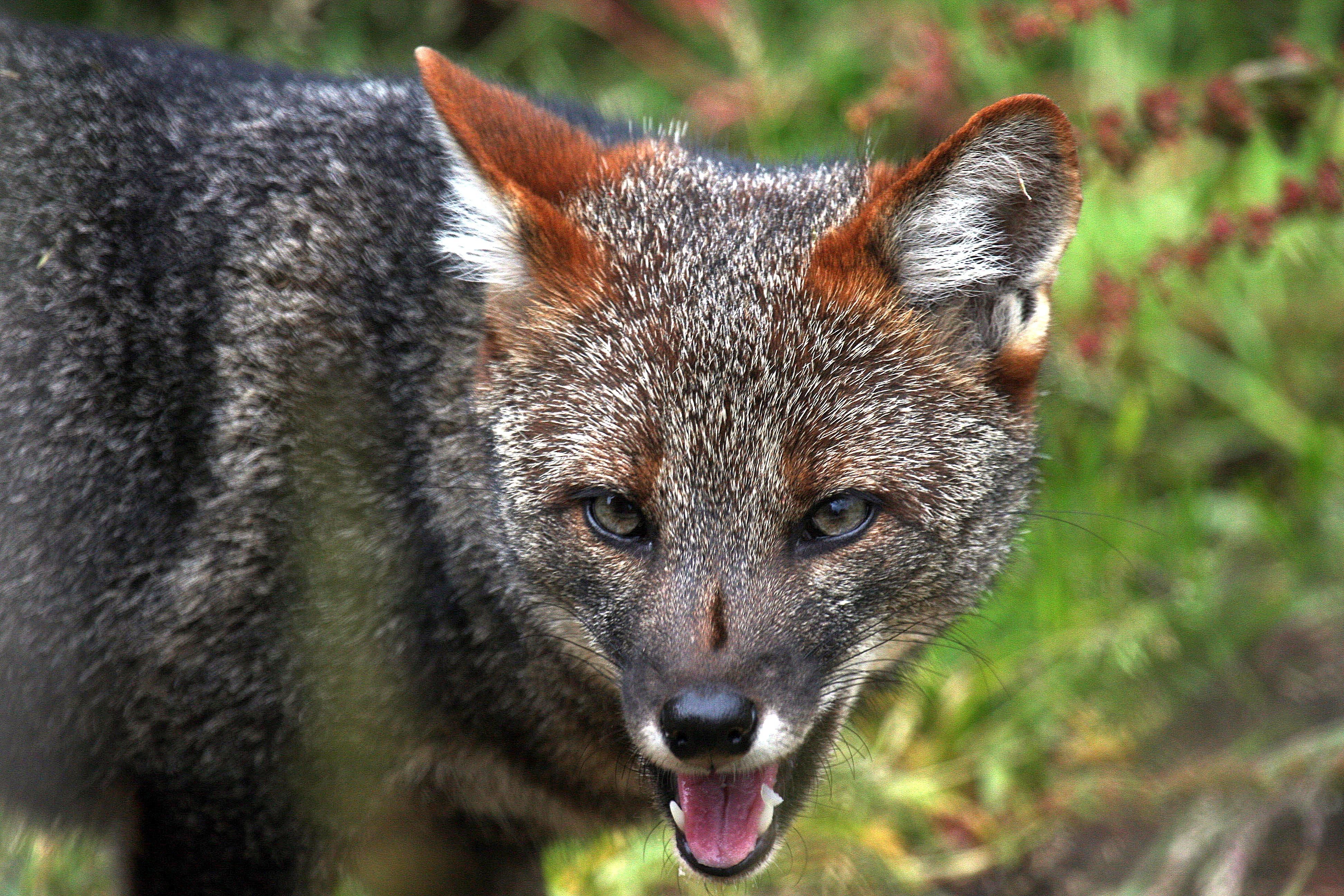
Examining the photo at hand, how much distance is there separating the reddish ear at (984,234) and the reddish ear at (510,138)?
2.14 feet

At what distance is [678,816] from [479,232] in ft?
4.74

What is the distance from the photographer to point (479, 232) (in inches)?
133

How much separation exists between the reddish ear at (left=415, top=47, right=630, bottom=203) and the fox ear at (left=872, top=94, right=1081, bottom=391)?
74 cm

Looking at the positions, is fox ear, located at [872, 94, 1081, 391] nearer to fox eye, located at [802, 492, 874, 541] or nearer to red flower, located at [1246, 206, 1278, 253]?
fox eye, located at [802, 492, 874, 541]

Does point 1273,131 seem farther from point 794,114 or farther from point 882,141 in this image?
point 794,114

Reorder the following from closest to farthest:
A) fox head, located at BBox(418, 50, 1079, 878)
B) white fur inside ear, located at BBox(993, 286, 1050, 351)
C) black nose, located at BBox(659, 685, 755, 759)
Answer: black nose, located at BBox(659, 685, 755, 759), fox head, located at BBox(418, 50, 1079, 878), white fur inside ear, located at BBox(993, 286, 1050, 351)

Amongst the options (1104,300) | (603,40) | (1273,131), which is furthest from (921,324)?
(603,40)

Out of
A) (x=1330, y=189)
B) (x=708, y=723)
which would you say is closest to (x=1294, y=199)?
(x=1330, y=189)

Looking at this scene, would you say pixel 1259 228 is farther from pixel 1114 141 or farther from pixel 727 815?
pixel 727 815

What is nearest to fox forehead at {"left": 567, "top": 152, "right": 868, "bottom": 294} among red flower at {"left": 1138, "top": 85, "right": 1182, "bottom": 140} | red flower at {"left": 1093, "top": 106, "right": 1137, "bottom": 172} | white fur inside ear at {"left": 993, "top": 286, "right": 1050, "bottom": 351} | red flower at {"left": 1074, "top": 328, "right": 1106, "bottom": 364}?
white fur inside ear at {"left": 993, "top": 286, "right": 1050, "bottom": 351}

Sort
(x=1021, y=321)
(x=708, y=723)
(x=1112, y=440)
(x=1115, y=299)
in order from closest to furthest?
(x=708, y=723), (x=1021, y=321), (x=1115, y=299), (x=1112, y=440)

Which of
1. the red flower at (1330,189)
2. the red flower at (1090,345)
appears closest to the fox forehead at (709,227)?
the red flower at (1090,345)

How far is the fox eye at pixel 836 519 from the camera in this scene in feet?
10.3

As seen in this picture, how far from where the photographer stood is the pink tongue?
317cm
